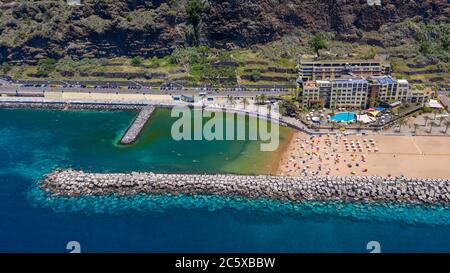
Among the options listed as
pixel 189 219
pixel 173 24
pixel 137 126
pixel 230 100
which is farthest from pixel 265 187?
pixel 173 24

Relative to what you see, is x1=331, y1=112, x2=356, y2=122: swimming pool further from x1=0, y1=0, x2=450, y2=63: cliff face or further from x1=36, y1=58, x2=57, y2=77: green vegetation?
x1=36, y1=58, x2=57, y2=77: green vegetation

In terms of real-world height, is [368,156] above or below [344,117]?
below

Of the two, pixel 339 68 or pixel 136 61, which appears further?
pixel 136 61

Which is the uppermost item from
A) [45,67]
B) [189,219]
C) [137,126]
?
[45,67]

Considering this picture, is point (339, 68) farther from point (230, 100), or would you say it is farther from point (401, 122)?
point (230, 100)

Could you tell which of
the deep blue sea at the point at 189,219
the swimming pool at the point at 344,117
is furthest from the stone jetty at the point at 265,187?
the swimming pool at the point at 344,117

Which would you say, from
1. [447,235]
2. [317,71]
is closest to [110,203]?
[447,235]
